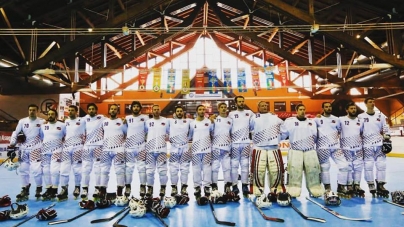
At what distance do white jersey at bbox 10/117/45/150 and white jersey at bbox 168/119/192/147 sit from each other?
3.00 m

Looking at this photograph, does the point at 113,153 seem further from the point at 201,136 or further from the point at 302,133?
the point at 302,133

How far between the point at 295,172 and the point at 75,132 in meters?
4.80

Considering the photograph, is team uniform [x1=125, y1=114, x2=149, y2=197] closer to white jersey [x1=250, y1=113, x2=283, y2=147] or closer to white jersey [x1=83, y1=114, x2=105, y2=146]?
white jersey [x1=83, y1=114, x2=105, y2=146]

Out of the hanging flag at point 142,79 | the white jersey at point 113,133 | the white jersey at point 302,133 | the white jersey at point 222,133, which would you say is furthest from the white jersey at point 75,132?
the hanging flag at point 142,79

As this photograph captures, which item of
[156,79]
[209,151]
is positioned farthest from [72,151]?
[156,79]

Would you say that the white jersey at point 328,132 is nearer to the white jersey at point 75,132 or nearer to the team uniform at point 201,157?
the team uniform at point 201,157

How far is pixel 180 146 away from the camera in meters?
6.17

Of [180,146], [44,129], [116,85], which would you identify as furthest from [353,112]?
[116,85]

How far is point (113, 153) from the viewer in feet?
19.8

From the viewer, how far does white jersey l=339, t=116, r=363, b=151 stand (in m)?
6.25

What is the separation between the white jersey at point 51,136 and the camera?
6.37 metres

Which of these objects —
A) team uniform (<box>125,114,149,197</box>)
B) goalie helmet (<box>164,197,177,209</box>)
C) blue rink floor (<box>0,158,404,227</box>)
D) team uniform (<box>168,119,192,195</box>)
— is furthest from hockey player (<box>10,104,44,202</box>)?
goalie helmet (<box>164,197,177,209</box>)

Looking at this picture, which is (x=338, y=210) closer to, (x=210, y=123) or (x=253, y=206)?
(x=253, y=206)

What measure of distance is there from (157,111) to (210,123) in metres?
1.17
